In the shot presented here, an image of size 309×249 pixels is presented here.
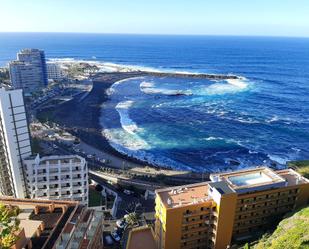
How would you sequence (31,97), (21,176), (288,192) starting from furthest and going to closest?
(31,97) → (21,176) → (288,192)

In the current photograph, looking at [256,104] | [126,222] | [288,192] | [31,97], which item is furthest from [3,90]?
[256,104]

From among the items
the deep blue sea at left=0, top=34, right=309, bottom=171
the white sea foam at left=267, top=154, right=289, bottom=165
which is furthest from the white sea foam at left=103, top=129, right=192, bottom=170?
the white sea foam at left=267, top=154, right=289, bottom=165

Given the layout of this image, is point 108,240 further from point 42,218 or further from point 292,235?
point 292,235

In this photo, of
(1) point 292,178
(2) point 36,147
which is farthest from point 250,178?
(2) point 36,147

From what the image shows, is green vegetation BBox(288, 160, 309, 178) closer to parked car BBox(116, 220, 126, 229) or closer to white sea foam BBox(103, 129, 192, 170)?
white sea foam BBox(103, 129, 192, 170)

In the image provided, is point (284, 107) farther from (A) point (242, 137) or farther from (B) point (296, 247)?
(B) point (296, 247)

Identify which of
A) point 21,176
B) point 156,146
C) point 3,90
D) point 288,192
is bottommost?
point 156,146

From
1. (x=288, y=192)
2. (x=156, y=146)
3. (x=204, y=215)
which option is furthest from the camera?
(x=156, y=146)
